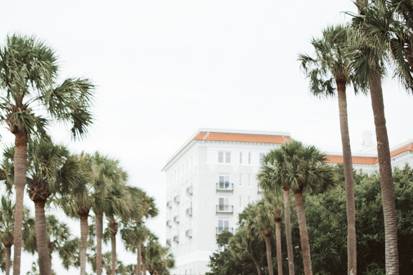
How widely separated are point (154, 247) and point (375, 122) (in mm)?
65075

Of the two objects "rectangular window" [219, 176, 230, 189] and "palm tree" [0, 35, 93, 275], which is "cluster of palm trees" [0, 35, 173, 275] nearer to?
"palm tree" [0, 35, 93, 275]

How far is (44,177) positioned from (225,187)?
240 ft

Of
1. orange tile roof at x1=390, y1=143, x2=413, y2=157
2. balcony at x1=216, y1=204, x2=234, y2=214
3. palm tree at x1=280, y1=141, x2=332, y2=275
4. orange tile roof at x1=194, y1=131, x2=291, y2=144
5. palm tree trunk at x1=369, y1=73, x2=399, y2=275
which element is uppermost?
orange tile roof at x1=194, y1=131, x2=291, y2=144

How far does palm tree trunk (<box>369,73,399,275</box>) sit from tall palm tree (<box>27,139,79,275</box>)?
12.2 meters

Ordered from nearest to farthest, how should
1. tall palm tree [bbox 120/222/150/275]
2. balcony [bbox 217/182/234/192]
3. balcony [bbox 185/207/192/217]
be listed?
1. tall palm tree [bbox 120/222/150/275]
2. balcony [bbox 217/182/234/192]
3. balcony [bbox 185/207/192/217]

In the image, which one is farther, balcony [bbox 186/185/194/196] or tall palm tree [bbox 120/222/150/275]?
balcony [bbox 186/185/194/196]

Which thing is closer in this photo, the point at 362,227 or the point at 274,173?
the point at 274,173

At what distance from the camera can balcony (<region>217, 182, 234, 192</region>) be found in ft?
322

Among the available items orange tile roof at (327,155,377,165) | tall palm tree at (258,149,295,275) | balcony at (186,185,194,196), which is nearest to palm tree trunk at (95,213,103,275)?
tall palm tree at (258,149,295,275)

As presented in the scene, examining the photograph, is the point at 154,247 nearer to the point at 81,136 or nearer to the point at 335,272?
the point at 335,272

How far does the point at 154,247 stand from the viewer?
8219 cm

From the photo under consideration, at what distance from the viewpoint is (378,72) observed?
19.2 meters

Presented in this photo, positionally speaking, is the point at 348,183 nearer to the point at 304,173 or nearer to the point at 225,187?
the point at 304,173

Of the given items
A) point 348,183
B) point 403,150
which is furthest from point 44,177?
point 403,150
